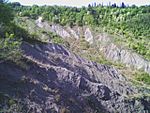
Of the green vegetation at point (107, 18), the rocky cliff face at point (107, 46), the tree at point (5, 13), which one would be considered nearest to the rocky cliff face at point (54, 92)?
the tree at point (5, 13)

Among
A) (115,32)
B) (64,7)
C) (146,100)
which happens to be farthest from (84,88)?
(64,7)

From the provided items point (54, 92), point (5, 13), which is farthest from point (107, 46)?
point (54, 92)

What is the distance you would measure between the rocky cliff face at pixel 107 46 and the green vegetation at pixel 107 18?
401 centimetres

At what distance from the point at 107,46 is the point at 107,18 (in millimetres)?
36182

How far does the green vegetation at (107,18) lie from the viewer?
89.9m

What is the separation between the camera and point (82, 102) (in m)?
22.6

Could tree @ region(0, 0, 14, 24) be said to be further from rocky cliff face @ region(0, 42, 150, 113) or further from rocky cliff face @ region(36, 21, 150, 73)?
rocky cliff face @ region(36, 21, 150, 73)

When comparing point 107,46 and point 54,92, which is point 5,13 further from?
point 107,46

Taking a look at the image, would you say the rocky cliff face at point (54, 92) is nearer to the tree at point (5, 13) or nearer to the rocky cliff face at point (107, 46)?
the tree at point (5, 13)

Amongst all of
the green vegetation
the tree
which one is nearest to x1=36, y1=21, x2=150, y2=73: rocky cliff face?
the green vegetation

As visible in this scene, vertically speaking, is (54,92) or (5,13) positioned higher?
(5,13)

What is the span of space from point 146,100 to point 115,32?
60.1 metres

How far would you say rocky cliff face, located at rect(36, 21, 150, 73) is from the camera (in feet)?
199

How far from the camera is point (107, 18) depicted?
105 metres
